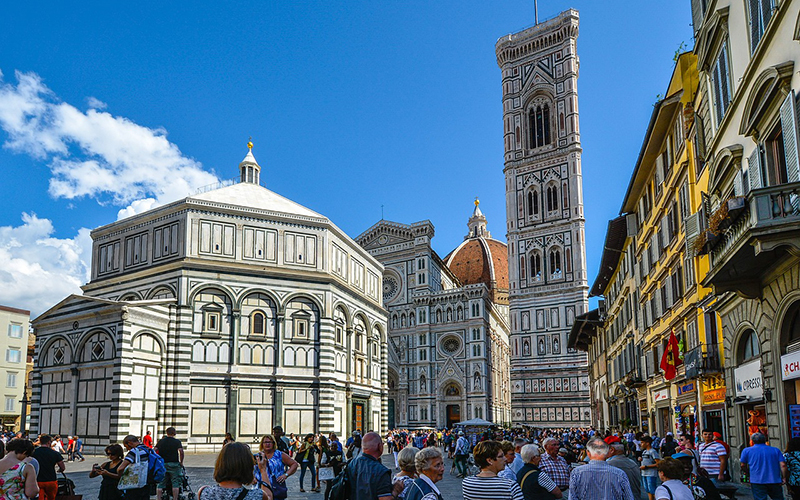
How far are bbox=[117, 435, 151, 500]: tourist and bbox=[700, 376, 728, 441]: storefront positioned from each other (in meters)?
14.5

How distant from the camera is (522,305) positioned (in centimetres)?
7381

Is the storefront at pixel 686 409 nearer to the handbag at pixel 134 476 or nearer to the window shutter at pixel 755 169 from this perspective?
the window shutter at pixel 755 169

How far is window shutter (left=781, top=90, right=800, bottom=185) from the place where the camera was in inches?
446

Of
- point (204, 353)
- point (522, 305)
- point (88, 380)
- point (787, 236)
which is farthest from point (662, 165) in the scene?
point (522, 305)

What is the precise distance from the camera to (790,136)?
11.5 meters

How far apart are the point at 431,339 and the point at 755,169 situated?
62146 millimetres

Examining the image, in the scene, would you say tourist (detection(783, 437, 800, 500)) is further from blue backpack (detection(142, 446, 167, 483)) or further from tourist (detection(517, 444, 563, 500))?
blue backpack (detection(142, 446, 167, 483))

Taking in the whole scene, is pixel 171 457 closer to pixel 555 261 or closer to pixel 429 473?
pixel 429 473

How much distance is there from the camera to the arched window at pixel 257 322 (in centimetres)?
3588

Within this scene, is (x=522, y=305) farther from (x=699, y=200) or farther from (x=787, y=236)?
(x=787, y=236)

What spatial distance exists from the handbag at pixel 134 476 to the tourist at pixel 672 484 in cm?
668

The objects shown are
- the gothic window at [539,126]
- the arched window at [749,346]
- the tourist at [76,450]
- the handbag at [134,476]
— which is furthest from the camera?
the gothic window at [539,126]

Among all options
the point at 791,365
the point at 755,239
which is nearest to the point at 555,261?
the point at 791,365

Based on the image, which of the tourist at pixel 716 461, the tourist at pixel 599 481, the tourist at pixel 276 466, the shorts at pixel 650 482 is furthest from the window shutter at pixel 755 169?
the tourist at pixel 276 466
